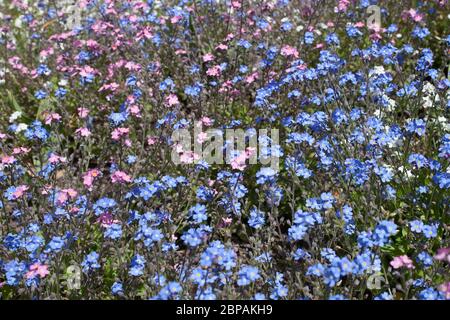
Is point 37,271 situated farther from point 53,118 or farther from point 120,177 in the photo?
point 53,118

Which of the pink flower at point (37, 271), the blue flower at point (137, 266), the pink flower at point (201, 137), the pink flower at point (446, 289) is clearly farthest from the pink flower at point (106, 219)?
the pink flower at point (446, 289)

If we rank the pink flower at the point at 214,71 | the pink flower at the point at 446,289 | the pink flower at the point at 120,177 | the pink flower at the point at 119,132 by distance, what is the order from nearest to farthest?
the pink flower at the point at 446,289
the pink flower at the point at 120,177
the pink flower at the point at 119,132
the pink flower at the point at 214,71

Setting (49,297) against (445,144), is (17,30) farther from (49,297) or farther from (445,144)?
(445,144)

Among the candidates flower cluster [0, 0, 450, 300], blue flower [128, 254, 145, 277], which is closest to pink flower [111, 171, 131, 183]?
flower cluster [0, 0, 450, 300]

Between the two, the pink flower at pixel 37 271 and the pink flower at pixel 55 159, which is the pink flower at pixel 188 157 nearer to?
the pink flower at pixel 55 159

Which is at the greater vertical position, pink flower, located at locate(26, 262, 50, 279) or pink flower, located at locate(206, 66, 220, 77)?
pink flower, located at locate(206, 66, 220, 77)

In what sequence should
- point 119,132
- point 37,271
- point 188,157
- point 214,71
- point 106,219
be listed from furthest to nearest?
1. point 214,71
2. point 119,132
3. point 188,157
4. point 106,219
5. point 37,271

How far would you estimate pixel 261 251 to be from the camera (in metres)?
3.73

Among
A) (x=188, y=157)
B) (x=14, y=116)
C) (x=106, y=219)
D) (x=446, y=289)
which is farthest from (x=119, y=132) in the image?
(x=446, y=289)

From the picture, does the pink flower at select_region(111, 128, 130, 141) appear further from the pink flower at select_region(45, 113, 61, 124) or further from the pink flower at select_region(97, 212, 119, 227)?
the pink flower at select_region(97, 212, 119, 227)

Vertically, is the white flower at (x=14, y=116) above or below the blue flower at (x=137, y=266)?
above

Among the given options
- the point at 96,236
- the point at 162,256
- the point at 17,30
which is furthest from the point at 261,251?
the point at 17,30

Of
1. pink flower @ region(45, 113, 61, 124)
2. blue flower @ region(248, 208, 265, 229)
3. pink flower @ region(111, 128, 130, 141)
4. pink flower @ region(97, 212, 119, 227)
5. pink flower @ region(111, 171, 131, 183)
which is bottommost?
blue flower @ region(248, 208, 265, 229)

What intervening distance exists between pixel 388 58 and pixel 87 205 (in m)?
2.60
